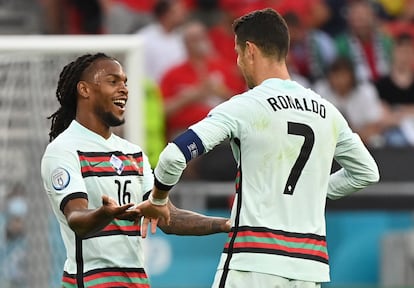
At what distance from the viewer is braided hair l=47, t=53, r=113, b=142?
252 inches

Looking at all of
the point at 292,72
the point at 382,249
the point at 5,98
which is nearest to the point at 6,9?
the point at 292,72

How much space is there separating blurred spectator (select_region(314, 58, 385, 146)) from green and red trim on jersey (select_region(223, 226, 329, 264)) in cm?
721

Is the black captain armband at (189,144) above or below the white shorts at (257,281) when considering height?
above

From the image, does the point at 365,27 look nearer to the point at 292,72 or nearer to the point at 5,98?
the point at 292,72

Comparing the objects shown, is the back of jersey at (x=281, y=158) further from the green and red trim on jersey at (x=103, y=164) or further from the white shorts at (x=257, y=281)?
the green and red trim on jersey at (x=103, y=164)

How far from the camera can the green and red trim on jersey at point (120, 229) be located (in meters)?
6.22

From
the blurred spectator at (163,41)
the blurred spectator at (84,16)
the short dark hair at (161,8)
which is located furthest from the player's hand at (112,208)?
the blurred spectator at (84,16)

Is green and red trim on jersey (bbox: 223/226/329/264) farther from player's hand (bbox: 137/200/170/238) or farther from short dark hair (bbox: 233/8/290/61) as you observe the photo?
short dark hair (bbox: 233/8/290/61)

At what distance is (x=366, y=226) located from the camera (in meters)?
11.7

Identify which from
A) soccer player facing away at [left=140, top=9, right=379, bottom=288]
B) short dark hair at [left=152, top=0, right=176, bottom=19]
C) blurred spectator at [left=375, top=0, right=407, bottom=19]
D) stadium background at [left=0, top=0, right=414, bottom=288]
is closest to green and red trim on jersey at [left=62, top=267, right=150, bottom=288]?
soccer player facing away at [left=140, top=9, right=379, bottom=288]

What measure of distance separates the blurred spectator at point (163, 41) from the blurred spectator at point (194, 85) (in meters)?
0.17

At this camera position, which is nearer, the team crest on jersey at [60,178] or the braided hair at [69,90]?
the team crest on jersey at [60,178]

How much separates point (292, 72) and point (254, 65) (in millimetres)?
7426

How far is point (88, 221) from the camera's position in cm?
579
